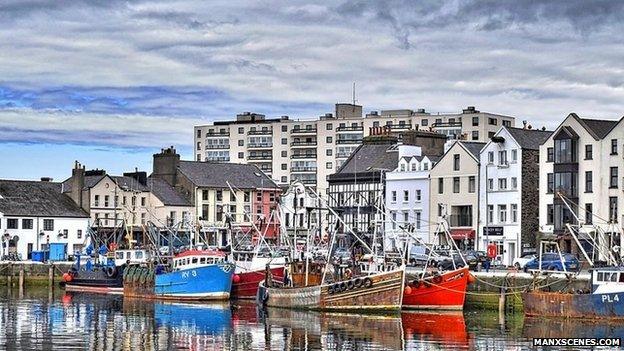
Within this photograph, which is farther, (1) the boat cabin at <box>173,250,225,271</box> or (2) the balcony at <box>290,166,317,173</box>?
(2) the balcony at <box>290,166,317,173</box>

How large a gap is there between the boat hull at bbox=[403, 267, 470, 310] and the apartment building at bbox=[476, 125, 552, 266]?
103 ft

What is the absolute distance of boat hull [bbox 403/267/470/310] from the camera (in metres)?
73.7

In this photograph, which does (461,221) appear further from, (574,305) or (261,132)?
(261,132)

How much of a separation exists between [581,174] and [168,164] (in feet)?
182

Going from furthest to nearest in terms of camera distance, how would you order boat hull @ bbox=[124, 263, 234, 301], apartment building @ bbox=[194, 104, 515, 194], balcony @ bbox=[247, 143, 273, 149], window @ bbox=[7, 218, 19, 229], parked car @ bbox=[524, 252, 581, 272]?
balcony @ bbox=[247, 143, 273, 149] → apartment building @ bbox=[194, 104, 515, 194] → window @ bbox=[7, 218, 19, 229] → boat hull @ bbox=[124, 263, 234, 301] → parked car @ bbox=[524, 252, 581, 272]

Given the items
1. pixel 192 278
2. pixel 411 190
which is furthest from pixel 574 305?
pixel 411 190

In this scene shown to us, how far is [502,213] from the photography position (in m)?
108

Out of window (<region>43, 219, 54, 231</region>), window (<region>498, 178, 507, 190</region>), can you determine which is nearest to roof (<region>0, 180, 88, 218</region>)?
window (<region>43, 219, 54, 231</region>)

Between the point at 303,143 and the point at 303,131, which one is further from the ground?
the point at 303,131

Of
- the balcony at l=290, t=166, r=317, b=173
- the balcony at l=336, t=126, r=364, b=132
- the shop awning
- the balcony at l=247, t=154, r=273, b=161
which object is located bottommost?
the shop awning

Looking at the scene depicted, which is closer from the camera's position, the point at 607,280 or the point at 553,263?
the point at 607,280

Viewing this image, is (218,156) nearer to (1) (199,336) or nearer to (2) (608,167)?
(2) (608,167)

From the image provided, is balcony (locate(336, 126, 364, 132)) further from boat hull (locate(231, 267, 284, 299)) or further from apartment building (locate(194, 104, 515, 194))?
boat hull (locate(231, 267, 284, 299))

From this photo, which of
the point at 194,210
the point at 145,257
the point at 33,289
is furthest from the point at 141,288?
the point at 194,210
